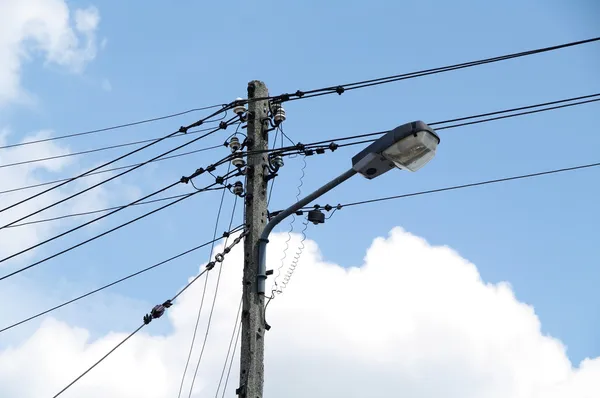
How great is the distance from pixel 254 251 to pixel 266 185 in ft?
3.24

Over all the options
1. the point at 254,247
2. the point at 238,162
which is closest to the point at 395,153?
the point at 254,247

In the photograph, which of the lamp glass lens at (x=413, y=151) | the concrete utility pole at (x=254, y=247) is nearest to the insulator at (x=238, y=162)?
the concrete utility pole at (x=254, y=247)

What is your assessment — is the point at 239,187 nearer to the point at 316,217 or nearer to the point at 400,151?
the point at 316,217

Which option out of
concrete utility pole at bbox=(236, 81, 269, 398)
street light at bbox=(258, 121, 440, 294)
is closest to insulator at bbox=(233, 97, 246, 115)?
concrete utility pole at bbox=(236, 81, 269, 398)

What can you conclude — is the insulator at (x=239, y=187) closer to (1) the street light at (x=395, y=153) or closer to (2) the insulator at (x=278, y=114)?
(2) the insulator at (x=278, y=114)

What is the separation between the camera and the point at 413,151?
9.61 metres

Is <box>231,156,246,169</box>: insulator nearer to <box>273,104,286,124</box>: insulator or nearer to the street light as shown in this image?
<box>273,104,286,124</box>: insulator

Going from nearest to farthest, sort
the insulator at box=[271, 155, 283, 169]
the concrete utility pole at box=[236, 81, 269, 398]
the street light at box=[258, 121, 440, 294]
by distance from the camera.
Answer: the street light at box=[258, 121, 440, 294] → the concrete utility pole at box=[236, 81, 269, 398] → the insulator at box=[271, 155, 283, 169]

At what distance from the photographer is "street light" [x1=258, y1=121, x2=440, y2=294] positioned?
31.0 feet

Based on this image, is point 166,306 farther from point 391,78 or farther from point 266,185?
point 391,78

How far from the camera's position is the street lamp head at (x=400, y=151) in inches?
372

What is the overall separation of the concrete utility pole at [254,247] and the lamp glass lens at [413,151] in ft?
6.93

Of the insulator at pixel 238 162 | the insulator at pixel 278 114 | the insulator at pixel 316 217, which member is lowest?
the insulator at pixel 316 217

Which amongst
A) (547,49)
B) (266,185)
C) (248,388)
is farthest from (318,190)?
(547,49)
